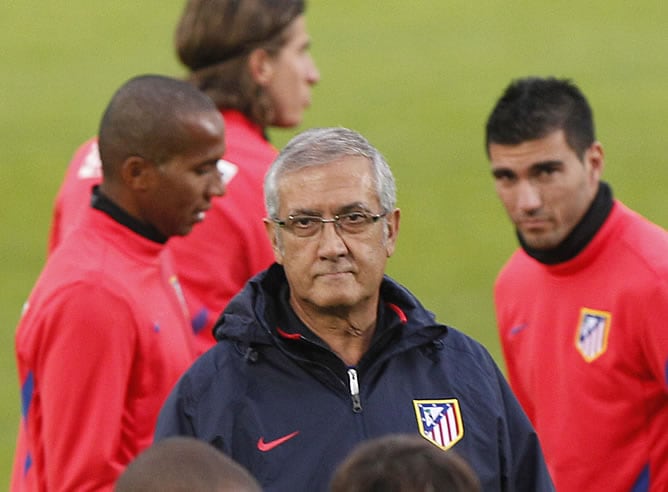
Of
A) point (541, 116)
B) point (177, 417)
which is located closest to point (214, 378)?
point (177, 417)

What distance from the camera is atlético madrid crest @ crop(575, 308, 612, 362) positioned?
17.7 ft

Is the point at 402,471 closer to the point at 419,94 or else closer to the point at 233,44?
the point at 233,44

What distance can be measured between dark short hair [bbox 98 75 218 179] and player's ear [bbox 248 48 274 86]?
3.41 feet

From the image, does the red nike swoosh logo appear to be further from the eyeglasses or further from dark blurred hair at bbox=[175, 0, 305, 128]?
dark blurred hair at bbox=[175, 0, 305, 128]

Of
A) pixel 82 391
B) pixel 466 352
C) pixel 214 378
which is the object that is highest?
pixel 466 352

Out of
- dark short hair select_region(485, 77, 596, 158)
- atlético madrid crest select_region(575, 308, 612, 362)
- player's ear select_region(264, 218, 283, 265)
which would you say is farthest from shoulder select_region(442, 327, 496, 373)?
dark short hair select_region(485, 77, 596, 158)

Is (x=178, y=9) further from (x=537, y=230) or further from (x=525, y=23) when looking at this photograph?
(x=537, y=230)

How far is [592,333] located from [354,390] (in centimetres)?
160

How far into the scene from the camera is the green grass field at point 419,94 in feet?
41.1

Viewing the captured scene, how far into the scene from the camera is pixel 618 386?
5.31 m

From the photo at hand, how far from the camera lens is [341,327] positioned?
4242 millimetres

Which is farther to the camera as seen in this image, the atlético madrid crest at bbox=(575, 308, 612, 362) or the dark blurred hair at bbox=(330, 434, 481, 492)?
the atlético madrid crest at bbox=(575, 308, 612, 362)

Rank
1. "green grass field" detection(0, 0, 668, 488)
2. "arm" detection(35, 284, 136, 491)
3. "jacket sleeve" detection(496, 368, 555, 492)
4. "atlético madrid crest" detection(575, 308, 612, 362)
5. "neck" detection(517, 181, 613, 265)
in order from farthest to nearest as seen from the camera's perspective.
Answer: "green grass field" detection(0, 0, 668, 488) < "neck" detection(517, 181, 613, 265) < "atlético madrid crest" detection(575, 308, 612, 362) < "arm" detection(35, 284, 136, 491) < "jacket sleeve" detection(496, 368, 555, 492)

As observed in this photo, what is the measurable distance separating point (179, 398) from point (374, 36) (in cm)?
1386
